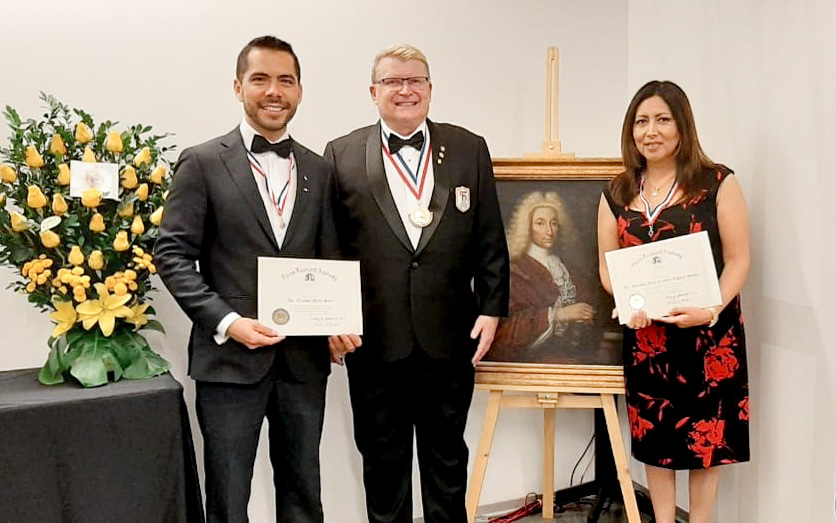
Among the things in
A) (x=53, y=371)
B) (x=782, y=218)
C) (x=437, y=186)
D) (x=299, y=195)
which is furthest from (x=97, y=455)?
(x=782, y=218)

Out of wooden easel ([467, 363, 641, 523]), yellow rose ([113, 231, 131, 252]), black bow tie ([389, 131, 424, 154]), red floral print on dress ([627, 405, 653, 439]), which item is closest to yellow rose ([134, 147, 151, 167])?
yellow rose ([113, 231, 131, 252])

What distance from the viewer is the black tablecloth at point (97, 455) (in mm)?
1684

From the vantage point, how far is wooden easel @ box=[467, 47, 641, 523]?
94.9 inches

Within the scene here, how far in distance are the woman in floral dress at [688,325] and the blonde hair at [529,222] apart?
30cm

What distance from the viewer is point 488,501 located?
3.02 metres

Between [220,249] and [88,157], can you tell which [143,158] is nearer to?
A: [88,157]

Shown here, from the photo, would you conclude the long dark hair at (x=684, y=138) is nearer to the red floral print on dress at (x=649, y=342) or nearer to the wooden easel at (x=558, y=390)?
the red floral print on dress at (x=649, y=342)

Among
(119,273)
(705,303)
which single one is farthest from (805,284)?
(119,273)

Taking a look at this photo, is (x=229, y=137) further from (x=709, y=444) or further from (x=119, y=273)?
(x=709, y=444)

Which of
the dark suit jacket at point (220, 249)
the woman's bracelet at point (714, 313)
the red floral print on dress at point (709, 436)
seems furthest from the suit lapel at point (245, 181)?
the red floral print on dress at point (709, 436)

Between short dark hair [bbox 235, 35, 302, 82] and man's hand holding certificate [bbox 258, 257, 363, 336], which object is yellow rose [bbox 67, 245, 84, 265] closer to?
man's hand holding certificate [bbox 258, 257, 363, 336]

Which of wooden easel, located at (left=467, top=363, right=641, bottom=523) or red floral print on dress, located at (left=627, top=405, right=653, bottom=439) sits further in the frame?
wooden easel, located at (left=467, top=363, right=641, bottom=523)

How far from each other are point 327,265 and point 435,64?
1.27m

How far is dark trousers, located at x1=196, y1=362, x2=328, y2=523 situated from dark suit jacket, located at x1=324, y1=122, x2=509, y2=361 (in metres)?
0.27
